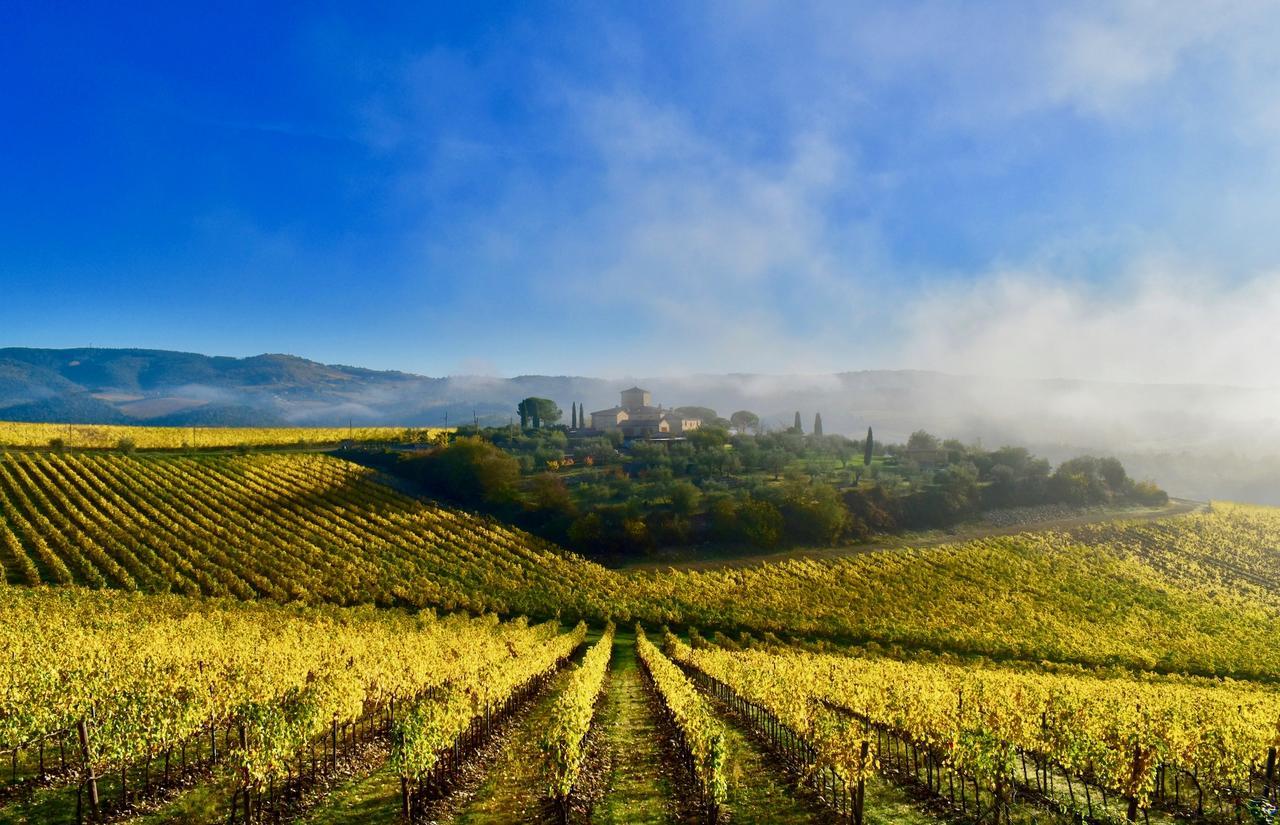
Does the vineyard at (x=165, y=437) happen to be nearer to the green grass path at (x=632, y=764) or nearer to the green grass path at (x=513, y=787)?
the green grass path at (x=632, y=764)

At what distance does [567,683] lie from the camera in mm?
30344

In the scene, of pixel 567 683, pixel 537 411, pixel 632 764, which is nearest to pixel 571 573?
pixel 567 683

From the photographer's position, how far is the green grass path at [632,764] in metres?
17.1

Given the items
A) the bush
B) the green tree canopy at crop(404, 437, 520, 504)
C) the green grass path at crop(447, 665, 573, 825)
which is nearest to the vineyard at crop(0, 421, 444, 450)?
the green tree canopy at crop(404, 437, 520, 504)

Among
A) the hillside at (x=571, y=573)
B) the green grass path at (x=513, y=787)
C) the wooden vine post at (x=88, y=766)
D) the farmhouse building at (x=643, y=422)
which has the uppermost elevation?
the farmhouse building at (x=643, y=422)

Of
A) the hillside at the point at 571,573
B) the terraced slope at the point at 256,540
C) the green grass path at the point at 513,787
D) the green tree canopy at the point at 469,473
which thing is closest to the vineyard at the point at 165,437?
the terraced slope at the point at 256,540

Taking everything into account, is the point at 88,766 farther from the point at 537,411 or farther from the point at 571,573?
the point at 537,411

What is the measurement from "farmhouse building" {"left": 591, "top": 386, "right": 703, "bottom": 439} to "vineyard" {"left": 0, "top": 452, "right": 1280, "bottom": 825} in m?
83.7

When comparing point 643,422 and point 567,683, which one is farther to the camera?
point 643,422

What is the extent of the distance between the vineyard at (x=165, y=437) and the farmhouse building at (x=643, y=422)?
47.3m

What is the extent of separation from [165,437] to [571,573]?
78769 millimetres

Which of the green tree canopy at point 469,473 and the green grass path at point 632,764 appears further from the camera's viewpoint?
the green tree canopy at point 469,473

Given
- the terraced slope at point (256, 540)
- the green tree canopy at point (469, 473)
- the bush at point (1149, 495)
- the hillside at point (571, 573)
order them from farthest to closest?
the bush at point (1149, 495), the green tree canopy at point (469, 473), the terraced slope at point (256, 540), the hillside at point (571, 573)

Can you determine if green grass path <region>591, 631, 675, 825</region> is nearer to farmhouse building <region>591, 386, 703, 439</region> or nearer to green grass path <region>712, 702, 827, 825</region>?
green grass path <region>712, 702, 827, 825</region>
